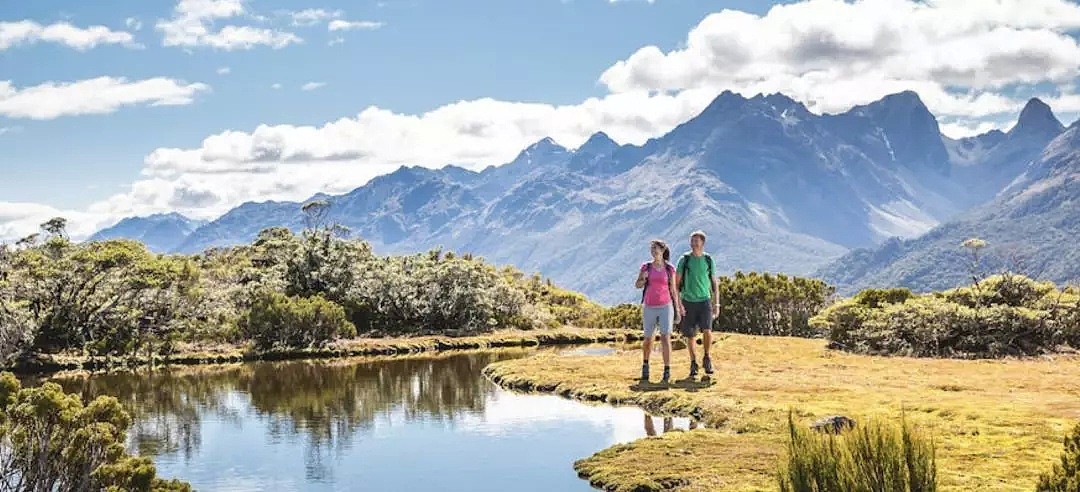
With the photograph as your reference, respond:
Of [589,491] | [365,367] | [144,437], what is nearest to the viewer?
[589,491]

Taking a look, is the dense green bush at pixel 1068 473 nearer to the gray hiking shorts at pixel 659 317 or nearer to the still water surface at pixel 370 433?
the still water surface at pixel 370 433

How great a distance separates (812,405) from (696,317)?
16.4 feet

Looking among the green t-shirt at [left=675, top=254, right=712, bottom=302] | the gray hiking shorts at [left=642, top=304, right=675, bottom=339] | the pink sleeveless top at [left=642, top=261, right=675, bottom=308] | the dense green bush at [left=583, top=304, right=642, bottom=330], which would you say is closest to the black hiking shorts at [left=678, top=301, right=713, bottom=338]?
the green t-shirt at [left=675, top=254, right=712, bottom=302]

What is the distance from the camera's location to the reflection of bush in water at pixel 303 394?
2159cm

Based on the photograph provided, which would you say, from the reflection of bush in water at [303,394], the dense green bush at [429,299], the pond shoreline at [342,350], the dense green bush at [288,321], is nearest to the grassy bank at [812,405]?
the reflection of bush in water at [303,394]

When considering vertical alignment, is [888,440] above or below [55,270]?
below

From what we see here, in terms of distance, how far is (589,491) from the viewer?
14.8 meters

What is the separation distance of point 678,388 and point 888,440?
1434 cm

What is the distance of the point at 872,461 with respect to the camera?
887 cm

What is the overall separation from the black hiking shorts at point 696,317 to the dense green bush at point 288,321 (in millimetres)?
28394

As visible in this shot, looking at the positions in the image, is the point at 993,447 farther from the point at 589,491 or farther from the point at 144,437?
the point at 144,437

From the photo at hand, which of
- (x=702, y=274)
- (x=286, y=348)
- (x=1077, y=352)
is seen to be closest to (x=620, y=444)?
(x=702, y=274)

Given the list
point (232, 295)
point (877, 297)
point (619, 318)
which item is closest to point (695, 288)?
point (877, 297)

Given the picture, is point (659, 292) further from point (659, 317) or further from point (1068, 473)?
point (1068, 473)
